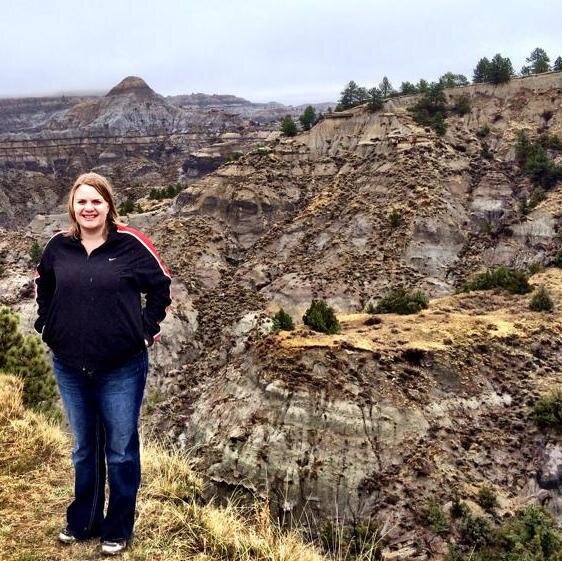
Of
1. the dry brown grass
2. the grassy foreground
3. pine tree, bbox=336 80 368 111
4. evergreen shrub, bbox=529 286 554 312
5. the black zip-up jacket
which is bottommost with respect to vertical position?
the dry brown grass

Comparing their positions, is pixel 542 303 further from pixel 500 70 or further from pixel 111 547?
pixel 500 70

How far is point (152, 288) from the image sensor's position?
5070mm

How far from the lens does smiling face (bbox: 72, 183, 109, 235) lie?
484 centimetres

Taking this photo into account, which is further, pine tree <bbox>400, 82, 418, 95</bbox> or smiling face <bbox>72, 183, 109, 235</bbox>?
pine tree <bbox>400, 82, 418, 95</bbox>

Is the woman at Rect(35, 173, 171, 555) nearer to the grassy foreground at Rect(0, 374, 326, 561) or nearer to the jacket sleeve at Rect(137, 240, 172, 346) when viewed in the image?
the jacket sleeve at Rect(137, 240, 172, 346)

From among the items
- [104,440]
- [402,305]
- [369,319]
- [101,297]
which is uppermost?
[101,297]

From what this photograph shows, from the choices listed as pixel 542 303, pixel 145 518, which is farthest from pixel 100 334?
pixel 542 303

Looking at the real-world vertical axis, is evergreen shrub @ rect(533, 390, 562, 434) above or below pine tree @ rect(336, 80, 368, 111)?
below

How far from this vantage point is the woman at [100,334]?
4.76 metres

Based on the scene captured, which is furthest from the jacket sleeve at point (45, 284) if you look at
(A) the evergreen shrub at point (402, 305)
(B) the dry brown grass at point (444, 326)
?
(A) the evergreen shrub at point (402, 305)

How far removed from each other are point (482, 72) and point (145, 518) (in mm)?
63688

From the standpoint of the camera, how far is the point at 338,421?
21281 mm

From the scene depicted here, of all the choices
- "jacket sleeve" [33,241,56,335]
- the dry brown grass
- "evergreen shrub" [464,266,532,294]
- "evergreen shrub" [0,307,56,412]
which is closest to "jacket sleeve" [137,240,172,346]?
"jacket sleeve" [33,241,56,335]

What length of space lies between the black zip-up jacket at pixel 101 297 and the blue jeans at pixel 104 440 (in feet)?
0.69
